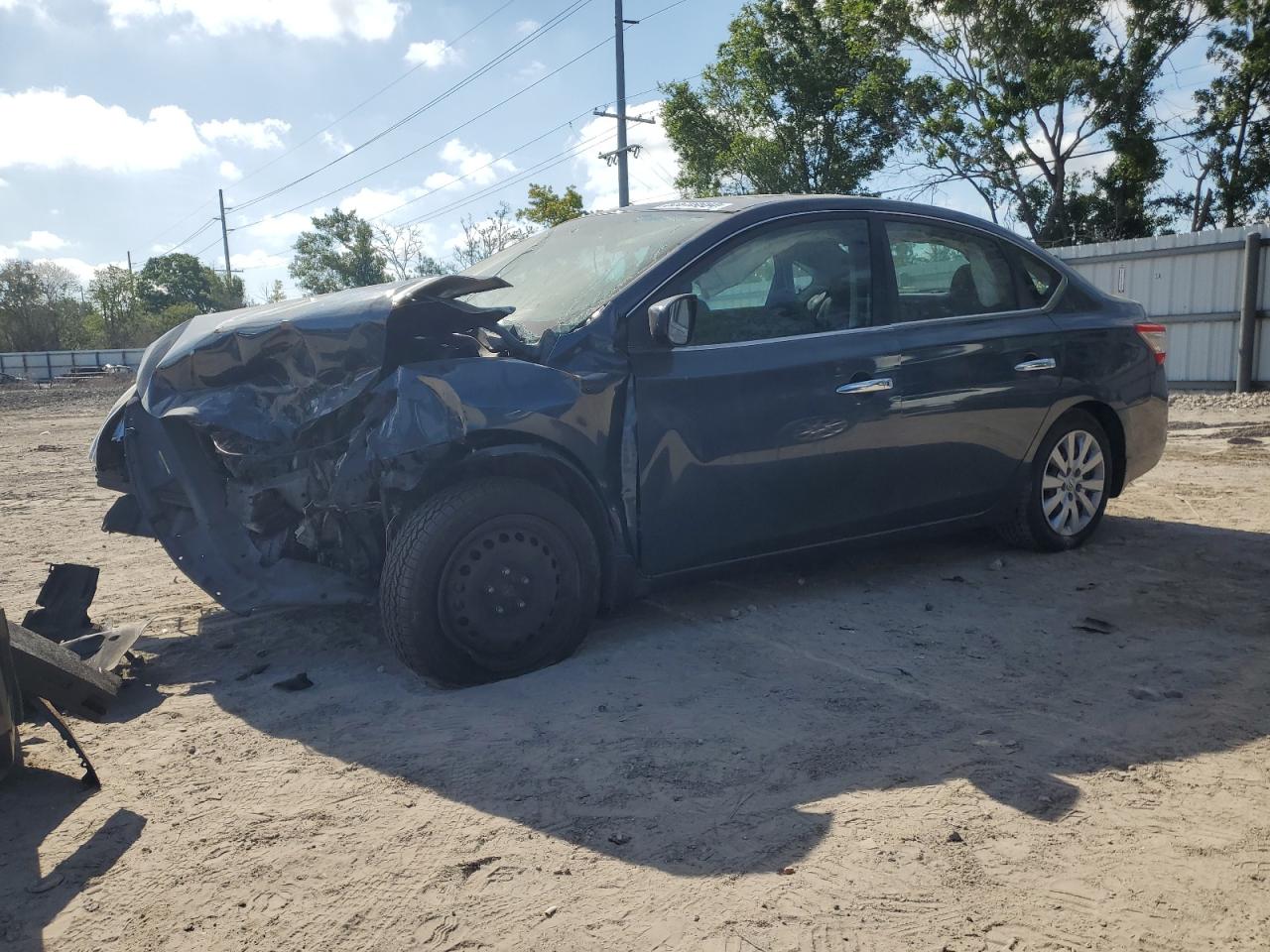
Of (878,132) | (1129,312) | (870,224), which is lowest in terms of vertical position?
(1129,312)

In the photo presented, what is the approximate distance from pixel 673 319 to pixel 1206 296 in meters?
14.0

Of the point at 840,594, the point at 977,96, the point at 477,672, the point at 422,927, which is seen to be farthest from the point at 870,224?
the point at 977,96

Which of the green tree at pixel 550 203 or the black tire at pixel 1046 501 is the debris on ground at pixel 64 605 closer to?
the black tire at pixel 1046 501

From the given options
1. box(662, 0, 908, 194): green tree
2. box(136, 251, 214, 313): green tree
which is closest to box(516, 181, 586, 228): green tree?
box(662, 0, 908, 194): green tree

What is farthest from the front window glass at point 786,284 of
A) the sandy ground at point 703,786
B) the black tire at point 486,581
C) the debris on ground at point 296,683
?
the debris on ground at point 296,683

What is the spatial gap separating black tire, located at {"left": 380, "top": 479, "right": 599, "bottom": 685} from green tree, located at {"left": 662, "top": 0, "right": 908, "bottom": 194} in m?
26.8

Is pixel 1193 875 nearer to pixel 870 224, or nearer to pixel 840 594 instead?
pixel 840 594

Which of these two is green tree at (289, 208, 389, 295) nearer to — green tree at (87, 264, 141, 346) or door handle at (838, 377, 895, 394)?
green tree at (87, 264, 141, 346)

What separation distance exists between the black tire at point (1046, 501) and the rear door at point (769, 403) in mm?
1000

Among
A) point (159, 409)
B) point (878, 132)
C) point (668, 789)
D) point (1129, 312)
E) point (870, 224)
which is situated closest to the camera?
point (668, 789)

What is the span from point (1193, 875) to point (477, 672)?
2.30 meters

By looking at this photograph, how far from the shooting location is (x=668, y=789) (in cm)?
289

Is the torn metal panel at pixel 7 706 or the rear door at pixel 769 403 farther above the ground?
the rear door at pixel 769 403

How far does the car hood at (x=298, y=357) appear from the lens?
367 centimetres
